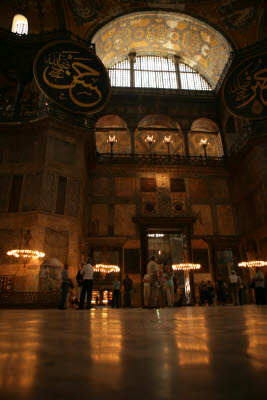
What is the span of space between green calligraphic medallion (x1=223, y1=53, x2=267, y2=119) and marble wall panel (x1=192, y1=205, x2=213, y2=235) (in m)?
5.11

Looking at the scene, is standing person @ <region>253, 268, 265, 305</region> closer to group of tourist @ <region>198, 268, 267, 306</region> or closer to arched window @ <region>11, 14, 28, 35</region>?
group of tourist @ <region>198, 268, 267, 306</region>

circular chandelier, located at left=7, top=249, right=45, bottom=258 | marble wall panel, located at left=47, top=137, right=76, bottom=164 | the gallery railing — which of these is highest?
the gallery railing

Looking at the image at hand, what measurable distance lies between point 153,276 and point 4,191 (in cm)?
794

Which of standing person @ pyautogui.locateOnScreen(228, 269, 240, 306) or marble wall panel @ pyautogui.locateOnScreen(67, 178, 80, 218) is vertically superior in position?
marble wall panel @ pyautogui.locateOnScreen(67, 178, 80, 218)

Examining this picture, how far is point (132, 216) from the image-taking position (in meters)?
14.4

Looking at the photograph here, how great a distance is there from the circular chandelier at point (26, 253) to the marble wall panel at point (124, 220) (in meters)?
4.72

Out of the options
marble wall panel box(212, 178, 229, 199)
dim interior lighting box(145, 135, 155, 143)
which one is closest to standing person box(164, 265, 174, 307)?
marble wall panel box(212, 178, 229, 199)

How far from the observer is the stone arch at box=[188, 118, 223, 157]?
57.7 ft

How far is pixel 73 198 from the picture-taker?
12.2 metres

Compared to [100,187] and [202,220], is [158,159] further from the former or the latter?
[202,220]

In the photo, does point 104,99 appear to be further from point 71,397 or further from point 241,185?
point 71,397

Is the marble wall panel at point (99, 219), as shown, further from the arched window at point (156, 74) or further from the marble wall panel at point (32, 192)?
the arched window at point (156, 74)

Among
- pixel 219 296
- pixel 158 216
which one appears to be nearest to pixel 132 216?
pixel 158 216

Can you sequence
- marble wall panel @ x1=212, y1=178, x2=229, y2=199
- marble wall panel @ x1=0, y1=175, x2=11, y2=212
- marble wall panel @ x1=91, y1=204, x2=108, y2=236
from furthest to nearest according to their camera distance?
marble wall panel @ x1=212, y1=178, x2=229, y2=199 < marble wall panel @ x1=91, y1=204, x2=108, y2=236 < marble wall panel @ x1=0, y1=175, x2=11, y2=212
